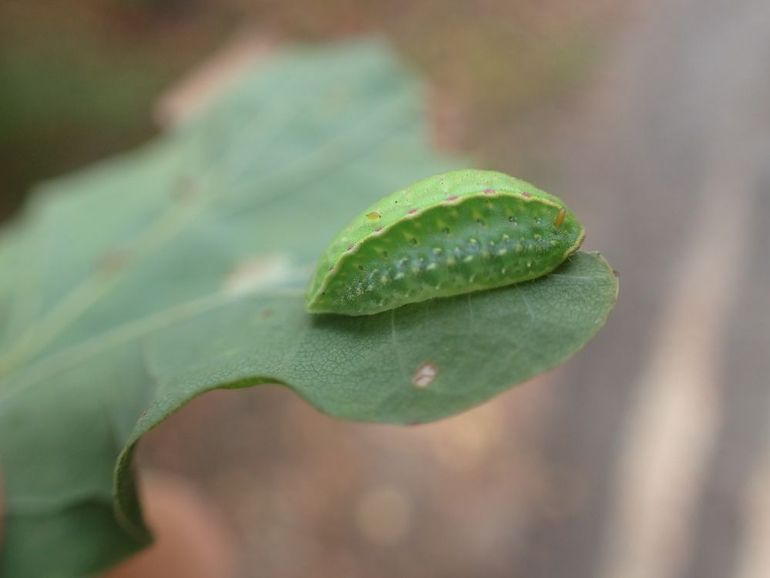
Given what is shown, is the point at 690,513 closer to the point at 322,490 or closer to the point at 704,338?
the point at 704,338

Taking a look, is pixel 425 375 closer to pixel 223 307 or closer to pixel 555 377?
pixel 223 307

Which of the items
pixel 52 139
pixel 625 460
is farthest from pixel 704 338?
pixel 52 139

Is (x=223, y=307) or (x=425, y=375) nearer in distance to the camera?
(x=425, y=375)

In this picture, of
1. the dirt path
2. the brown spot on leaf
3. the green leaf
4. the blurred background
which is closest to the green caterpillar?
the green leaf

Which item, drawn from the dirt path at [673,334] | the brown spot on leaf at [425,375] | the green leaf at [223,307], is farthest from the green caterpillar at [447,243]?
the dirt path at [673,334]

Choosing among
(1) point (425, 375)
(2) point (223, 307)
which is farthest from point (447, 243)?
(2) point (223, 307)

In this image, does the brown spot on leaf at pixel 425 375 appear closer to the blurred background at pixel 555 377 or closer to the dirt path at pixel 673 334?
the blurred background at pixel 555 377

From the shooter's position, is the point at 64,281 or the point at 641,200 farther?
the point at 641,200

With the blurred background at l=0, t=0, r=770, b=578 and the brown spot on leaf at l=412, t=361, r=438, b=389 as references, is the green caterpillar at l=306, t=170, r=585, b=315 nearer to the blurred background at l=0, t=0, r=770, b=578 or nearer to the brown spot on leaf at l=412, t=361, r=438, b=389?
the brown spot on leaf at l=412, t=361, r=438, b=389
